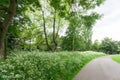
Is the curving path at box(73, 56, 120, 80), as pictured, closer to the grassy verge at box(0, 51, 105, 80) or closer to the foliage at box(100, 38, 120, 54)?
the grassy verge at box(0, 51, 105, 80)

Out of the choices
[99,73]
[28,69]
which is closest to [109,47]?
[99,73]

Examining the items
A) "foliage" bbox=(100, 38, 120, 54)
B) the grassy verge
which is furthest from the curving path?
"foliage" bbox=(100, 38, 120, 54)

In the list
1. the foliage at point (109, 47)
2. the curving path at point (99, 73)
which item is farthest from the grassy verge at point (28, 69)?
the foliage at point (109, 47)

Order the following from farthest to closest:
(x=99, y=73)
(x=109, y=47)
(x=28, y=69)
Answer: (x=109, y=47) < (x=99, y=73) < (x=28, y=69)

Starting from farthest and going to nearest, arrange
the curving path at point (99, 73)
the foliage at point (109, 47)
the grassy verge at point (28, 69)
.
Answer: the foliage at point (109, 47) < the curving path at point (99, 73) < the grassy verge at point (28, 69)

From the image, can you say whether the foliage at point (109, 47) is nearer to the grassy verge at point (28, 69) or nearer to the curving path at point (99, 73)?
the curving path at point (99, 73)

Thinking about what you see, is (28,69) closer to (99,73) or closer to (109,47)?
(99,73)

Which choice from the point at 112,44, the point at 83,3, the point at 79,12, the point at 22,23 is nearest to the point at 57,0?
the point at 83,3

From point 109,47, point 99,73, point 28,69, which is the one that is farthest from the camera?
point 109,47

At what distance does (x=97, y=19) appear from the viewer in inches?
553

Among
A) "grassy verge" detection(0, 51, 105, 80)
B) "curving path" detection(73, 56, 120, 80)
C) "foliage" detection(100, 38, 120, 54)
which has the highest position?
"foliage" detection(100, 38, 120, 54)

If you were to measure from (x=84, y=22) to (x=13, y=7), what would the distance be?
5.48 meters

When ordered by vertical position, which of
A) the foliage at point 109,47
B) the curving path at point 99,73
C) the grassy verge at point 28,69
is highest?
the foliage at point 109,47

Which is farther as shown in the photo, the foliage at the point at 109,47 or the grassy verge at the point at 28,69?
the foliage at the point at 109,47
